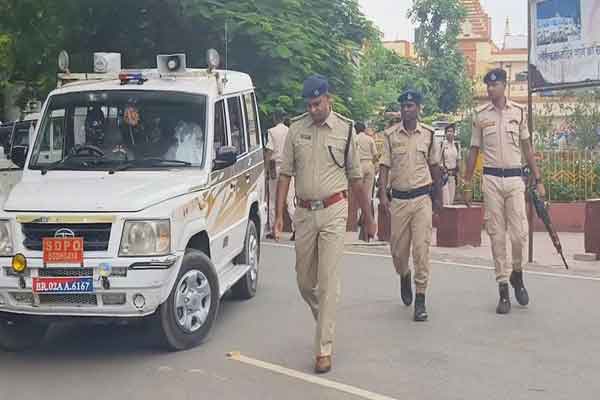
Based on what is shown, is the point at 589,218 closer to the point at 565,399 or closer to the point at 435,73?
the point at 565,399

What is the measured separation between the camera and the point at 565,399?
17.8 feet

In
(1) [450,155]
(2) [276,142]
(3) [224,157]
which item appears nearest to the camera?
(3) [224,157]

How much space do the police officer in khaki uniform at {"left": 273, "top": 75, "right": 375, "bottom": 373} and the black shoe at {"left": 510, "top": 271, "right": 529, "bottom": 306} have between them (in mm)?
2391

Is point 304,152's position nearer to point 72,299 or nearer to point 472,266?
point 72,299

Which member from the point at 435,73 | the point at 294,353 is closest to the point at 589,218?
the point at 294,353

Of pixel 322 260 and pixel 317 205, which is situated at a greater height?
pixel 317 205

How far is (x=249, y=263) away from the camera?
843cm

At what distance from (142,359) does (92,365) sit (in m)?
0.35

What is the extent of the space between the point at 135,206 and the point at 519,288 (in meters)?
3.90

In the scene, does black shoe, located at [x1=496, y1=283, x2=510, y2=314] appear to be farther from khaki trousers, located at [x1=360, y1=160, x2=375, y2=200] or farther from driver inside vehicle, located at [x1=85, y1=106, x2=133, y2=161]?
khaki trousers, located at [x1=360, y1=160, x2=375, y2=200]

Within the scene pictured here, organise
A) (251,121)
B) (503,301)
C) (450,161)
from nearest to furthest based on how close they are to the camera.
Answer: (503,301) < (251,121) < (450,161)

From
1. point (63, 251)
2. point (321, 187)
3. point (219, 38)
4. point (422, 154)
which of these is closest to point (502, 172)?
point (422, 154)

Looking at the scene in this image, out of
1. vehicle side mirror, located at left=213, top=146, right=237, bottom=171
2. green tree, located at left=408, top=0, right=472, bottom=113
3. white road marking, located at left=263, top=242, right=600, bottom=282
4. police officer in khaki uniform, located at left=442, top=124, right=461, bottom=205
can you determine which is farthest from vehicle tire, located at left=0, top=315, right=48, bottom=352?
green tree, located at left=408, top=0, right=472, bottom=113

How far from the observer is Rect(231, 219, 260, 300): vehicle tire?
8.30 m
